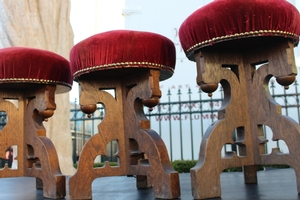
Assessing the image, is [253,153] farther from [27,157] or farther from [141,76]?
[27,157]

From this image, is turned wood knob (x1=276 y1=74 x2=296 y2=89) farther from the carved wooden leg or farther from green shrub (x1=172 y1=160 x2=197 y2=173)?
green shrub (x1=172 y1=160 x2=197 y2=173)

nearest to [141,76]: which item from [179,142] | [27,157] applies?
[27,157]

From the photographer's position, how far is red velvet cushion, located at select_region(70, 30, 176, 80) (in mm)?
1257

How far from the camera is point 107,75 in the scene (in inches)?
56.7

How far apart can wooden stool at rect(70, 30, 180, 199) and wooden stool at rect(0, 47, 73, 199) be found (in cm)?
18

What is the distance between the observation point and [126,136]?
1.44 metres

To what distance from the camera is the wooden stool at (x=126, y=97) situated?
1.26 meters

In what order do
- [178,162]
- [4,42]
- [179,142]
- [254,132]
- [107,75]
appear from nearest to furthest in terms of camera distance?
[254,132] < [107,75] < [4,42] < [178,162] < [179,142]

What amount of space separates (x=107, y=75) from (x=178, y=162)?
9.53 ft

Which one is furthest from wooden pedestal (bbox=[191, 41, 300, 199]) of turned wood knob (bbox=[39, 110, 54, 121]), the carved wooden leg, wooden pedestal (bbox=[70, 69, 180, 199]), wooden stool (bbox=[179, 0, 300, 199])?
turned wood knob (bbox=[39, 110, 54, 121])

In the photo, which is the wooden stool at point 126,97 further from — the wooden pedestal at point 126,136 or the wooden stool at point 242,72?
the wooden stool at point 242,72

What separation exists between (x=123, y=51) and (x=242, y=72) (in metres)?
0.50

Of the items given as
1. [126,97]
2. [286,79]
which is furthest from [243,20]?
[126,97]

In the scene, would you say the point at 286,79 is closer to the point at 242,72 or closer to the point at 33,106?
the point at 242,72
